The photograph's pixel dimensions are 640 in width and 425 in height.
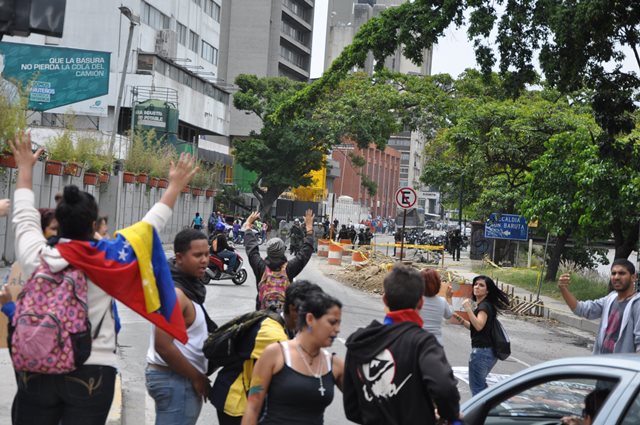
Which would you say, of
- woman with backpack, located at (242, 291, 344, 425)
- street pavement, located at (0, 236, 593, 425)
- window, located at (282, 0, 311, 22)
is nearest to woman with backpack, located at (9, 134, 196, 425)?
woman with backpack, located at (242, 291, 344, 425)

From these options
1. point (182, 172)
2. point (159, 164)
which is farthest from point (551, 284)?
point (182, 172)

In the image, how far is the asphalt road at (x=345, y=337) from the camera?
32.8ft

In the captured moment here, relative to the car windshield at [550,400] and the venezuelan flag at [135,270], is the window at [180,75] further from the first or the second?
the car windshield at [550,400]

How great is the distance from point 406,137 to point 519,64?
461 feet

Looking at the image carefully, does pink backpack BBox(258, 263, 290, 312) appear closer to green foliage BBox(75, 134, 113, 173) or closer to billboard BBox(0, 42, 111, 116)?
green foliage BBox(75, 134, 113, 173)

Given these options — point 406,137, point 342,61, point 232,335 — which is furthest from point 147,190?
point 406,137

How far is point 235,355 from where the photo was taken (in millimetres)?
5277

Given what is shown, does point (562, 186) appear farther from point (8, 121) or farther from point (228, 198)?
point (228, 198)

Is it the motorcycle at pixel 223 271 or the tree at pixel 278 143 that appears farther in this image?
the tree at pixel 278 143

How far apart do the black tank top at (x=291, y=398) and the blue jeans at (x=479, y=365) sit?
165 inches

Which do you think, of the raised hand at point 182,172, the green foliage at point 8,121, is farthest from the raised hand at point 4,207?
the green foliage at point 8,121

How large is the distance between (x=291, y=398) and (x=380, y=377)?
440 mm

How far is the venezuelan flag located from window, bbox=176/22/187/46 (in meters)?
60.0

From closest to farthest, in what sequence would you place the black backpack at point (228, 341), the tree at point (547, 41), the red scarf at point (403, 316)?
the red scarf at point (403, 316), the black backpack at point (228, 341), the tree at point (547, 41)
